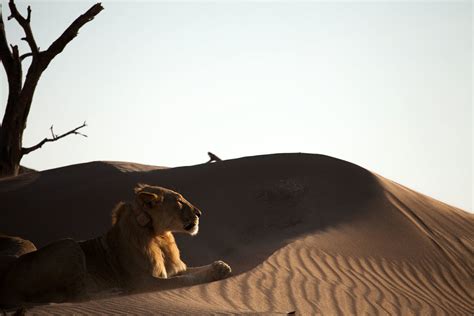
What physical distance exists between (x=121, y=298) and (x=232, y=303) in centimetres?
130

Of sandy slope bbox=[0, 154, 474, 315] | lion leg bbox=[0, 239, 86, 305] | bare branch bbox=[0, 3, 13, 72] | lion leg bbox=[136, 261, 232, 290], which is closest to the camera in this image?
lion leg bbox=[0, 239, 86, 305]

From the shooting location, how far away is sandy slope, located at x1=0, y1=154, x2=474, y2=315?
9977mm

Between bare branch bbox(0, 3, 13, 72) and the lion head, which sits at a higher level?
bare branch bbox(0, 3, 13, 72)

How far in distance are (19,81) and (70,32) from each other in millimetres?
2019

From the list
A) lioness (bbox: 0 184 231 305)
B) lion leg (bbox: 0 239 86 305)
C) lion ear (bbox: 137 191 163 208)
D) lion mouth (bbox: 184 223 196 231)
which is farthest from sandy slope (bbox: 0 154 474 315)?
lion ear (bbox: 137 191 163 208)

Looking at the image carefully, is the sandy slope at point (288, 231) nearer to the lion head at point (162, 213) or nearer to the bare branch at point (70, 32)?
the lion head at point (162, 213)

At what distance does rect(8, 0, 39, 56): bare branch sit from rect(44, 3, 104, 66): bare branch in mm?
370

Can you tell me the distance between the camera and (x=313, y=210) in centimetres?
1486

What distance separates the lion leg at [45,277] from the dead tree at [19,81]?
13.3m

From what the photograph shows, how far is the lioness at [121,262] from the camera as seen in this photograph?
920 cm

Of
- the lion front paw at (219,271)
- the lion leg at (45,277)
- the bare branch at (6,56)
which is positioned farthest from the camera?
the bare branch at (6,56)

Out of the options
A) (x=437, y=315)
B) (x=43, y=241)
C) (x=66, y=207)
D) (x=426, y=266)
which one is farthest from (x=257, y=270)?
(x=66, y=207)

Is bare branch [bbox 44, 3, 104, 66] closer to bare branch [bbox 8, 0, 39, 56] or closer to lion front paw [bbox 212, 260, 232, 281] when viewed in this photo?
bare branch [bbox 8, 0, 39, 56]

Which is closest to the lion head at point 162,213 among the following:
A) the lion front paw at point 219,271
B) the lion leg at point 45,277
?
the lion front paw at point 219,271
